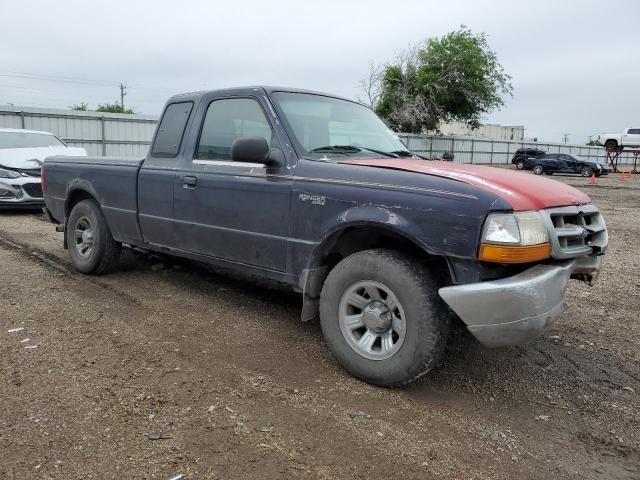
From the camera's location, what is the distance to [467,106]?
42.7 meters

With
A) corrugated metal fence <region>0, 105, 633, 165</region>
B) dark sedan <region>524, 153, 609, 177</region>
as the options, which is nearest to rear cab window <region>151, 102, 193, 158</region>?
corrugated metal fence <region>0, 105, 633, 165</region>

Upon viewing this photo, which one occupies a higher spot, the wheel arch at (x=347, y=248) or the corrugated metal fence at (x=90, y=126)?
the corrugated metal fence at (x=90, y=126)

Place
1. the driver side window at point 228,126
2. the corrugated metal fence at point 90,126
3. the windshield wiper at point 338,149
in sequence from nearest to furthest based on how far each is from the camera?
1. the windshield wiper at point 338,149
2. the driver side window at point 228,126
3. the corrugated metal fence at point 90,126

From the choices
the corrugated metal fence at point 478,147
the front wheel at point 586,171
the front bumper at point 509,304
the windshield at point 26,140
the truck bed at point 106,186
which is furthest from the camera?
the corrugated metal fence at point 478,147

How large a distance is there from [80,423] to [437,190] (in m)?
2.34

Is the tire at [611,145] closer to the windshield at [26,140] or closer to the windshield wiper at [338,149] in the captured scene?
the windshield at [26,140]

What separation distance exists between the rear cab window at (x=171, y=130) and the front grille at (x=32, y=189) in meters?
6.41

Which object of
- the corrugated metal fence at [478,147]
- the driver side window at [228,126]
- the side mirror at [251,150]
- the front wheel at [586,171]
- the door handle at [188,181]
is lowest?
the front wheel at [586,171]

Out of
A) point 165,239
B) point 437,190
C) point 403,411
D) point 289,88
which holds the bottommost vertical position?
point 403,411

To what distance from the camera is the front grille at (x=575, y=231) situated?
3113 millimetres

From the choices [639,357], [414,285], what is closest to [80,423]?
[414,285]

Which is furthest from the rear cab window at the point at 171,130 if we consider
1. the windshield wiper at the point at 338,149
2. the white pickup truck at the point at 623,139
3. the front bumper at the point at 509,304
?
the white pickup truck at the point at 623,139

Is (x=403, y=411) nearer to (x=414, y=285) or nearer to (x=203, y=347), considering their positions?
(x=414, y=285)

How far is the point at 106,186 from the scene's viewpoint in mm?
5426
